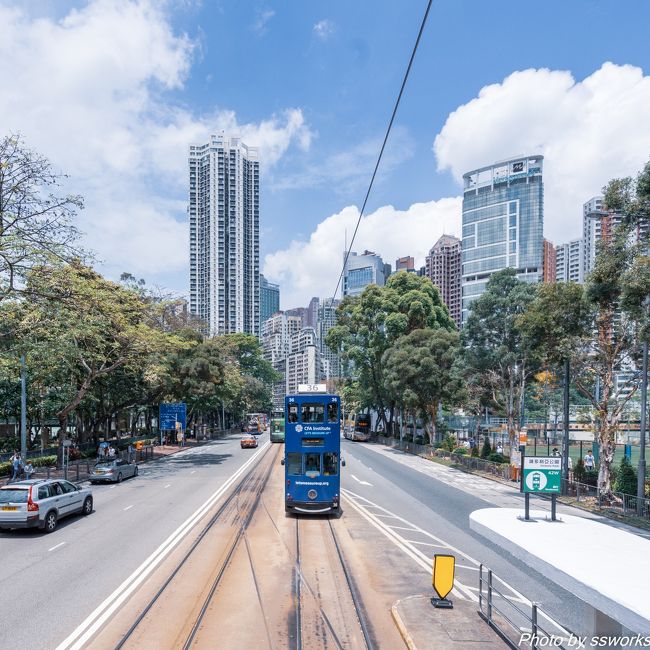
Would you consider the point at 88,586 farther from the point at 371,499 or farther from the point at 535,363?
the point at 535,363

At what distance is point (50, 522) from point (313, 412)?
8.95m

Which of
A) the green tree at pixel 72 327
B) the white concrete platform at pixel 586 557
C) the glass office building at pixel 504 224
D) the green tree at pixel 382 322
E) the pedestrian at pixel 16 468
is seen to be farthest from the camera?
the glass office building at pixel 504 224

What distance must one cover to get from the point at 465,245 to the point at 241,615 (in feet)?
630

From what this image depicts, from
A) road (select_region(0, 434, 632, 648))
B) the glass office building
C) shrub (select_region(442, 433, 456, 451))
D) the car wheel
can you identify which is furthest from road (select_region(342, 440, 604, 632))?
the glass office building

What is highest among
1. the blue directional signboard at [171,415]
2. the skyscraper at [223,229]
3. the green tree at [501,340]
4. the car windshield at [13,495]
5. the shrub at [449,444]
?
the skyscraper at [223,229]

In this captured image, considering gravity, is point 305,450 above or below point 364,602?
above

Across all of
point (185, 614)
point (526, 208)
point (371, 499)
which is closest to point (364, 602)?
point (185, 614)

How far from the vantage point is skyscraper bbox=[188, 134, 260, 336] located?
16362 cm

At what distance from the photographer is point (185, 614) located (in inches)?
360

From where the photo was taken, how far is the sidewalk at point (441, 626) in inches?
316

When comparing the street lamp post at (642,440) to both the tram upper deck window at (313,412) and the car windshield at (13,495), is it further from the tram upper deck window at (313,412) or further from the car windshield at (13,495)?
the car windshield at (13,495)

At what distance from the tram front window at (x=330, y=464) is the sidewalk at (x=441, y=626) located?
791 centimetres

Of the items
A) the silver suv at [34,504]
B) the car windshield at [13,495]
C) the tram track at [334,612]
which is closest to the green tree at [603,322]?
the tram track at [334,612]

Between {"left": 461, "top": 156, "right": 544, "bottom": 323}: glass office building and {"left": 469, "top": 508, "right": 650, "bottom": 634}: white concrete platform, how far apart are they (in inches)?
6769
